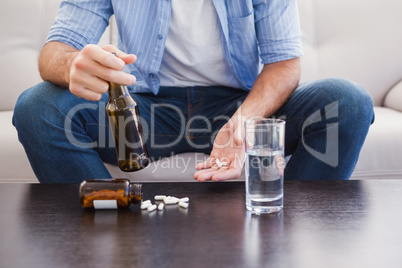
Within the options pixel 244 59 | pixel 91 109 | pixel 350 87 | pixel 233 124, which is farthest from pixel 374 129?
pixel 91 109

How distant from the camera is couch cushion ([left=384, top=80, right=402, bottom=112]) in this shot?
184 cm

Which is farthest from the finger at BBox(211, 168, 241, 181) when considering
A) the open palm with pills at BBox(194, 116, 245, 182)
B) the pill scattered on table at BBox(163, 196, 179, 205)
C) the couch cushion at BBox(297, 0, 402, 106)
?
the couch cushion at BBox(297, 0, 402, 106)

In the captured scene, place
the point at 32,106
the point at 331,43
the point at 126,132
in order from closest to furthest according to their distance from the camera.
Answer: the point at 126,132 → the point at 32,106 → the point at 331,43

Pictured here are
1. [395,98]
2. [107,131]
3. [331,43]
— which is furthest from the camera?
[331,43]

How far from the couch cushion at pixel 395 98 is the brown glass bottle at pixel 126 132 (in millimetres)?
1322

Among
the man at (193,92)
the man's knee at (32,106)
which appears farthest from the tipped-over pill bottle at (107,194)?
the man's knee at (32,106)

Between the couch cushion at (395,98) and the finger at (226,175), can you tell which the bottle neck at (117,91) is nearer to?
the finger at (226,175)

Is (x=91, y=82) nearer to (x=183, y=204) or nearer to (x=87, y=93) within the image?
(x=87, y=93)

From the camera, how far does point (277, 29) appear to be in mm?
1488

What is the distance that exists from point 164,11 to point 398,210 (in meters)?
0.98

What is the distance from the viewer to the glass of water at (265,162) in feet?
2.43

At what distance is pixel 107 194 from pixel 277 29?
93 cm

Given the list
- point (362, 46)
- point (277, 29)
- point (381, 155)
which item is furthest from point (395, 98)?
point (277, 29)

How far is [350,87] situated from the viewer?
1288 mm
